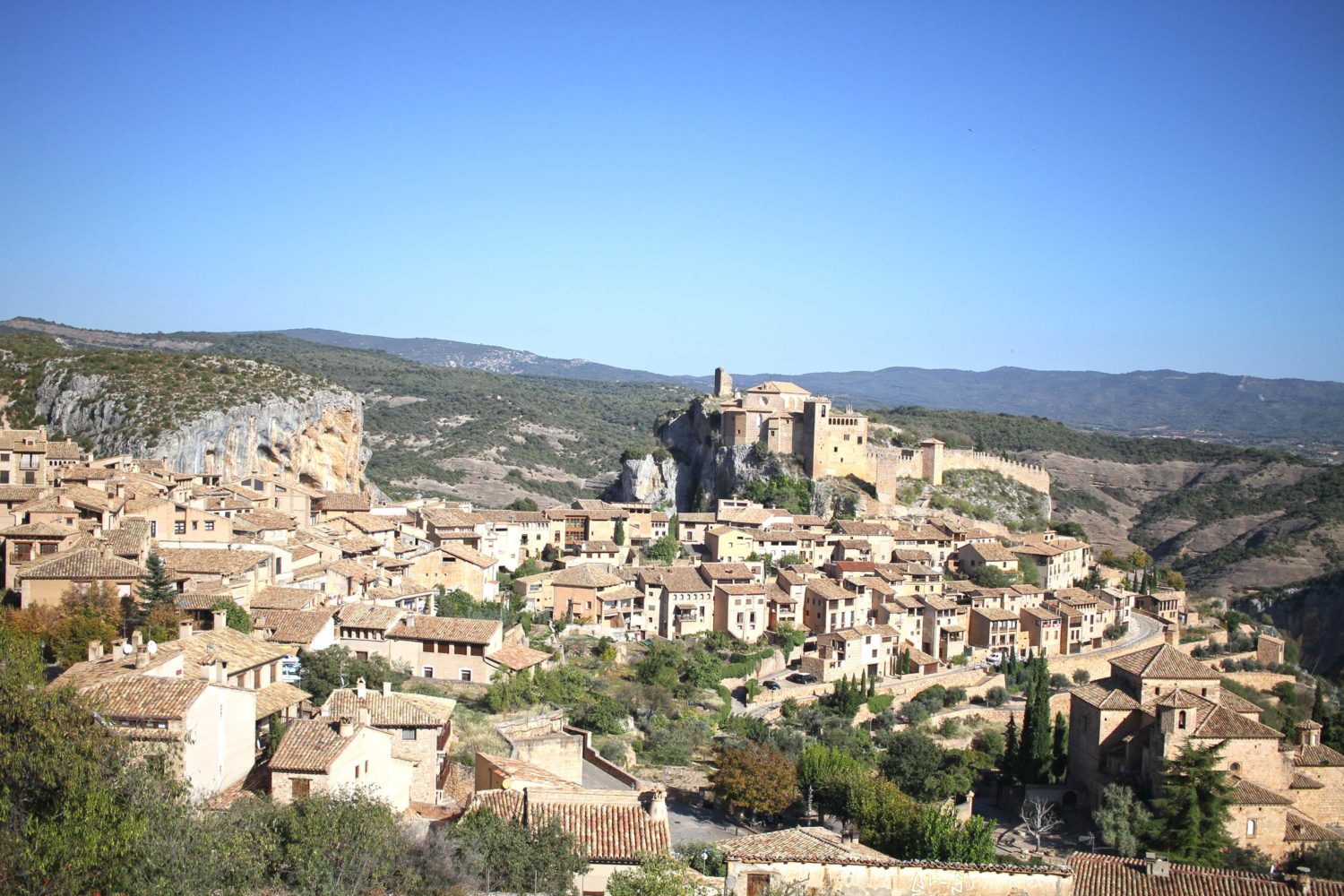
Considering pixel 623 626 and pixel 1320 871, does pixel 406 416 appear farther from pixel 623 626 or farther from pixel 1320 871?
pixel 1320 871

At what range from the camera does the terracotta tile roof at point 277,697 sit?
1730 centimetres

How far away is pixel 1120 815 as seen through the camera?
874 inches

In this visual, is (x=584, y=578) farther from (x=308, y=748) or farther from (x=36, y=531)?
(x=308, y=748)

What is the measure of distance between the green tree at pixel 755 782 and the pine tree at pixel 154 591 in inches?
451

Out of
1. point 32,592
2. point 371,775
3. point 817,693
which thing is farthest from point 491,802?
point 817,693

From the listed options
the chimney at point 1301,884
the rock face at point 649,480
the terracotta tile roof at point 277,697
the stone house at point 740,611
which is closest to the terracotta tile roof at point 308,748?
the terracotta tile roof at point 277,697

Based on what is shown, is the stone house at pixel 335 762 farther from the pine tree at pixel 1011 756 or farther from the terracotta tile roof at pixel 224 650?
the pine tree at pixel 1011 756

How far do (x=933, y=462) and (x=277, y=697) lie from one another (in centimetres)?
4670

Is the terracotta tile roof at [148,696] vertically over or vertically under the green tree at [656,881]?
over

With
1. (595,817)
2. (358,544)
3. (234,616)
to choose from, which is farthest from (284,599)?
(595,817)

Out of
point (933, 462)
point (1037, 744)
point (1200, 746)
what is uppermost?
point (933, 462)

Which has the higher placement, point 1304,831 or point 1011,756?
point 1304,831

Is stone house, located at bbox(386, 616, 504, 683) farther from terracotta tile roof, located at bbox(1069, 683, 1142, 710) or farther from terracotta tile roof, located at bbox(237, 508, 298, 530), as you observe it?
terracotta tile roof, located at bbox(1069, 683, 1142, 710)

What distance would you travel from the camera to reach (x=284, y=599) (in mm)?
25484
